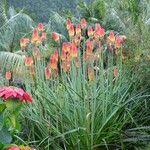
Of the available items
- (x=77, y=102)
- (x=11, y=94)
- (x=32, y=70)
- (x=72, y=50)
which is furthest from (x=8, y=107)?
(x=32, y=70)

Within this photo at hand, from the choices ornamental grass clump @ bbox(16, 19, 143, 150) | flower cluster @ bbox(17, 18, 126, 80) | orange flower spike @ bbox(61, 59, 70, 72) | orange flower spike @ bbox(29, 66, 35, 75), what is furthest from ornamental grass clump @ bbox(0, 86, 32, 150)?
orange flower spike @ bbox(29, 66, 35, 75)

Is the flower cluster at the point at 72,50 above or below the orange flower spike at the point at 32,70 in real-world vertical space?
above

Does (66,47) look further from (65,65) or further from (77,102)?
(77,102)

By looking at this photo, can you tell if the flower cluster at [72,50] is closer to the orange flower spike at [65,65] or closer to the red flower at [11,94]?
the orange flower spike at [65,65]

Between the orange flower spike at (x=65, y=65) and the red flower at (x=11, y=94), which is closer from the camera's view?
the red flower at (x=11, y=94)

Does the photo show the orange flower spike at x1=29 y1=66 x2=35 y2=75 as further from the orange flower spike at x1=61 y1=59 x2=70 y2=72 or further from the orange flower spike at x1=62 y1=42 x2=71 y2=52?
the orange flower spike at x1=62 y1=42 x2=71 y2=52

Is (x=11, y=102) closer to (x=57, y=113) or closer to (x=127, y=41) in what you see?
(x=57, y=113)

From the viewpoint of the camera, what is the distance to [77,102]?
479 centimetres

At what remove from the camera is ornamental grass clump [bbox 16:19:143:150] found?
4621mm

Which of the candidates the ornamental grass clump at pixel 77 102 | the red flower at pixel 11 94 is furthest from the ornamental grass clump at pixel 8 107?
the ornamental grass clump at pixel 77 102

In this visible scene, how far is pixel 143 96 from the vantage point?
16.5ft

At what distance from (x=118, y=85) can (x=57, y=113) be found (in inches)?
30.1

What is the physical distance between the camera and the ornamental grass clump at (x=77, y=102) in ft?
15.2

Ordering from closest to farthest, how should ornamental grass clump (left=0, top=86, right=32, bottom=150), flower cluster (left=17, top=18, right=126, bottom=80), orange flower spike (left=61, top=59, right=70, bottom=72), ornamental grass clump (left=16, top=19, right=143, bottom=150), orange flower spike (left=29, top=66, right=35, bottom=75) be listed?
ornamental grass clump (left=0, top=86, right=32, bottom=150)
ornamental grass clump (left=16, top=19, right=143, bottom=150)
flower cluster (left=17, top=18, right=126, bottom=80)
orange flower spike (left=61, top=59, right=70, bottom=72)
orange flower spike (left=29, top=66, right=35, bottom=75)
